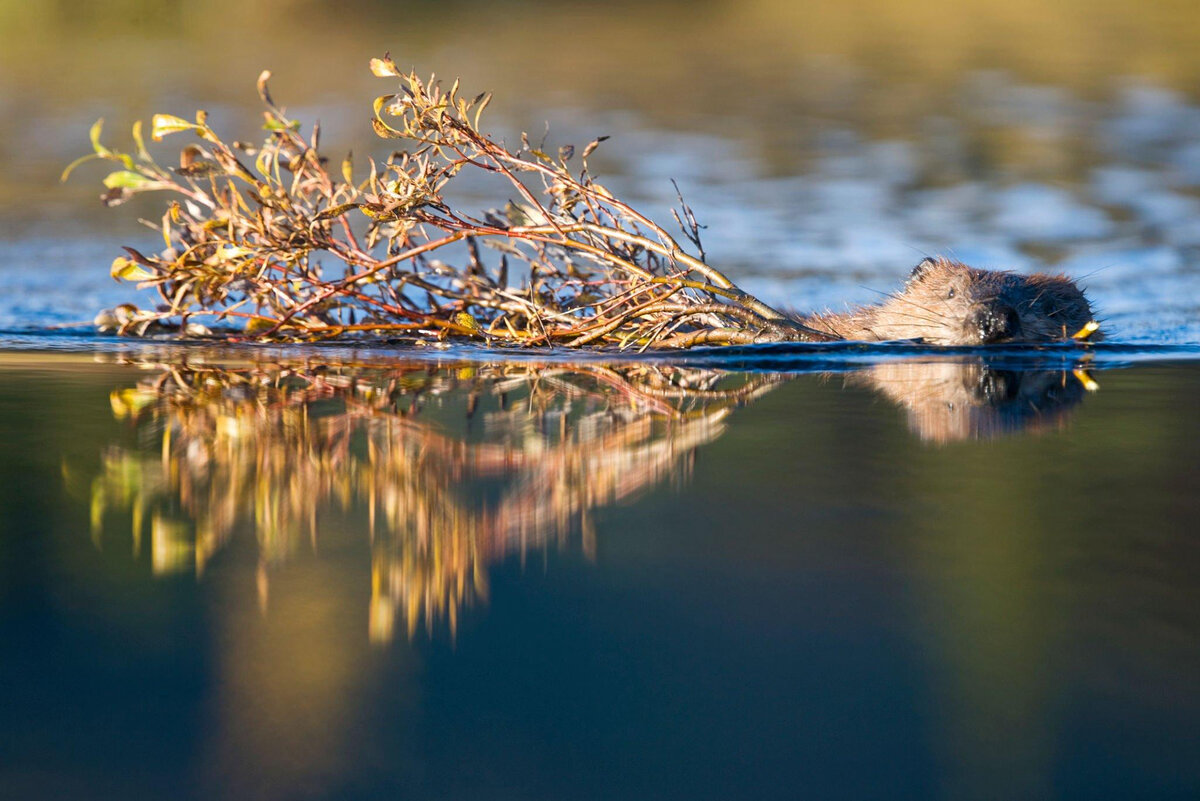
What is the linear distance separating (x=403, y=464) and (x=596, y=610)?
93 centimetres

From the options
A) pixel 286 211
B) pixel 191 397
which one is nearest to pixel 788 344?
pixel 286 211

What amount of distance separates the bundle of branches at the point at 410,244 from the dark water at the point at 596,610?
6.04ft

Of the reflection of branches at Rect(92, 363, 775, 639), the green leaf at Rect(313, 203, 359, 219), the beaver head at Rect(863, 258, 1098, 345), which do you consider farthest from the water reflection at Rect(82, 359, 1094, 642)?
the beaver head at Rect(863, 258, 1098, 345)

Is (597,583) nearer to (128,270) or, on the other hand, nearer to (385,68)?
(385,68)

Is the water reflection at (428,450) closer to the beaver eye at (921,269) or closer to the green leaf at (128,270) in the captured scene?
the green leaf at (128,270)

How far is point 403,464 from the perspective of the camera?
2.26 m

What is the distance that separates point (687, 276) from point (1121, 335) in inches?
152

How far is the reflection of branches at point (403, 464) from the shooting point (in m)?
1.67

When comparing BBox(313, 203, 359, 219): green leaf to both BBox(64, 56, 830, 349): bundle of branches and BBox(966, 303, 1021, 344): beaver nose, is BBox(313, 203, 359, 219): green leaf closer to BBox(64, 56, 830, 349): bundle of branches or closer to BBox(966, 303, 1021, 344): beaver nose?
BBox(64, 56, 830, 349): bundle of branches

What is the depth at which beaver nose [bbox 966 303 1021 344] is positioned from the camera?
526 cm

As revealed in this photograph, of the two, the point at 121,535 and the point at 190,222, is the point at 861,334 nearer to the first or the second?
the point at 190,222

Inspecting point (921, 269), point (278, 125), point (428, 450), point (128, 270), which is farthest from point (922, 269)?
point (428, 450)

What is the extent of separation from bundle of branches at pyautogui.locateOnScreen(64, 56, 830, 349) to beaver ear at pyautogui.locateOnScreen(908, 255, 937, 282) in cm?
118

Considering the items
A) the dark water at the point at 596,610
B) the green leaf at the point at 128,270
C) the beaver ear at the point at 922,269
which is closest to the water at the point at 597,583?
the dark water at the point at 596,610
